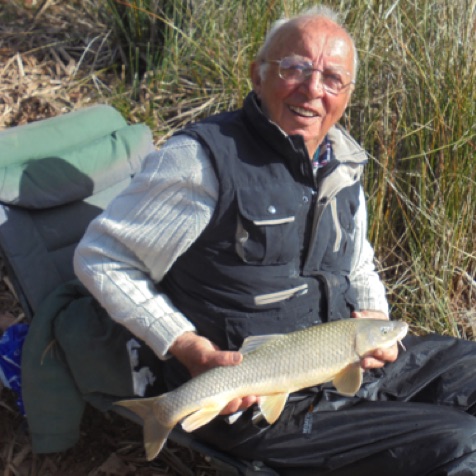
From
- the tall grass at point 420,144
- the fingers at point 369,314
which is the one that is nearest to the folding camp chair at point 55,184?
the fingers at point 369,314

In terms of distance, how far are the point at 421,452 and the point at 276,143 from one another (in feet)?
A: 3.63

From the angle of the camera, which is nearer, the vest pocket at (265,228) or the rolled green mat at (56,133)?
the vest pocket at (265,228)

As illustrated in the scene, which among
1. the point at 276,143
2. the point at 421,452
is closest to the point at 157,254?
the point at 276,143

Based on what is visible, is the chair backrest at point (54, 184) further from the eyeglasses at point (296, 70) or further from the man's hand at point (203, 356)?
the eyeglasses at point (296, 70)

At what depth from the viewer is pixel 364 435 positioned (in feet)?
9.16

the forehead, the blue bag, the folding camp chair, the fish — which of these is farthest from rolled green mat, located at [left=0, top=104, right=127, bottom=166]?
the fish

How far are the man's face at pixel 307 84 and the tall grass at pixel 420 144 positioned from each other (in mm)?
1262

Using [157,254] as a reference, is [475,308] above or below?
below

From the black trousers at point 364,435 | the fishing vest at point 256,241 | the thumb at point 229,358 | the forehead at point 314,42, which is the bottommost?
the black trousers at point 364,435

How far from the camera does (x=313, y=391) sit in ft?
9.83

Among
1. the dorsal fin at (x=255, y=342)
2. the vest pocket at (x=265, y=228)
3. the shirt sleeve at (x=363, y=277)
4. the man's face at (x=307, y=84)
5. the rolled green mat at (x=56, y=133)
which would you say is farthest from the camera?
the rolled green mat at (x=56, y=133)

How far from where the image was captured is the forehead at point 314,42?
3.07 meters

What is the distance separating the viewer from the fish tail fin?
271 centimetres

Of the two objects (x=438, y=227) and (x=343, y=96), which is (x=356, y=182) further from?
(x=438, y=227)
